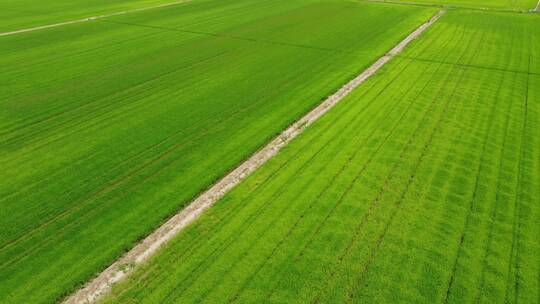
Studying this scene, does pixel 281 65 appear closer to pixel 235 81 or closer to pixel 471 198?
pixel 235 81

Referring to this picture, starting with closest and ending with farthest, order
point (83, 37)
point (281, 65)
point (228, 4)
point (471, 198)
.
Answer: point (471, 198) → point (281, 65) → point (83, 37) → point (228, 4)

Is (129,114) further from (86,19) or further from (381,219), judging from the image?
(86,19)

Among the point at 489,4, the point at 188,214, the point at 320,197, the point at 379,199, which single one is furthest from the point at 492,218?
the point at 489,4

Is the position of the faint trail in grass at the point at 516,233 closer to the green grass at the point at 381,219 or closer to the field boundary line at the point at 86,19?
the green grass at the point at 381,219

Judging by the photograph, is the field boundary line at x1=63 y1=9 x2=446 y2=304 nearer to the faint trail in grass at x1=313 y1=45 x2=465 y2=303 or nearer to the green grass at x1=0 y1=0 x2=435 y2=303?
the green grass at x1=0 y1=0 x2=435 y2=303

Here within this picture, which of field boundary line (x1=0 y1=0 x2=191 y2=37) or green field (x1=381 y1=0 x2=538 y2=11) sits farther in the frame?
green field (x1=381 y1=0 x2=538 y2=11)

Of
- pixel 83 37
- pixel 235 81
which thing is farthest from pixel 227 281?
pixel 83 37

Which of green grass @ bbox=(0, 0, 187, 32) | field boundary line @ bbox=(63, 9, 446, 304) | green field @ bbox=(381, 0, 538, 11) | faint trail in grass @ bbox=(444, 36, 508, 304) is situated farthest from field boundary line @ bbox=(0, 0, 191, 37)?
faint trail in grass @ bbox=(444, 36, 508, 304)
